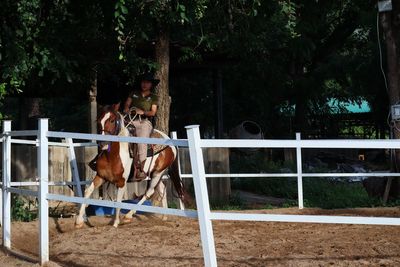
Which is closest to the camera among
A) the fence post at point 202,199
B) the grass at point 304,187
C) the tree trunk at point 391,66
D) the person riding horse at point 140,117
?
the fence post at point 202,199

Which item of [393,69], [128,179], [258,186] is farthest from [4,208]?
[258,186]

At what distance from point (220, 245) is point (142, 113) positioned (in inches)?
145

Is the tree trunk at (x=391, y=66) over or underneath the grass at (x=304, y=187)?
over

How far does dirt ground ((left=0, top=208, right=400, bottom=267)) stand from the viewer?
690cm

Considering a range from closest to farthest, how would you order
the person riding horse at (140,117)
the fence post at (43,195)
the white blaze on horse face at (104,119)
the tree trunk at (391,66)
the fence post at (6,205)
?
the fence post at (43,195) → the fence post at (6,205) → the white blaze on horse face at (104,119) → the person riding horse at (140,117) → the tree trunk at (391,66)

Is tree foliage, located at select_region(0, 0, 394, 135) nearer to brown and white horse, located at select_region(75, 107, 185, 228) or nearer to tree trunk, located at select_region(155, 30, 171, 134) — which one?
tree trunk, located at select_region(155, 30, 171, 134)

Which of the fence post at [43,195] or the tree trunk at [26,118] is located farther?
the tree trunk at [26,118]

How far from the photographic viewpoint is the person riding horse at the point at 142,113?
1079 centimetres

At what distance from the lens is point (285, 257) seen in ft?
22.6

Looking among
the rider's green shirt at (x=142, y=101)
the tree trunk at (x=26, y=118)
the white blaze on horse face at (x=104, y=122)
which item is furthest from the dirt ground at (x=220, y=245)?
the tree trunk at (x=26, y=118)

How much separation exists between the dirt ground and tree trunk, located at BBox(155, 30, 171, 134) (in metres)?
4.03

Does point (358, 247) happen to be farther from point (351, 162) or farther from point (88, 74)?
point (351, 162)

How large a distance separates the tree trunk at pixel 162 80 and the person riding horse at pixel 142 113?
2.92m

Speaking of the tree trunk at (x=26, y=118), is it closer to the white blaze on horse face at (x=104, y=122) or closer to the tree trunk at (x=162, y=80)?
the tree trunk at (x=162, y=80)
